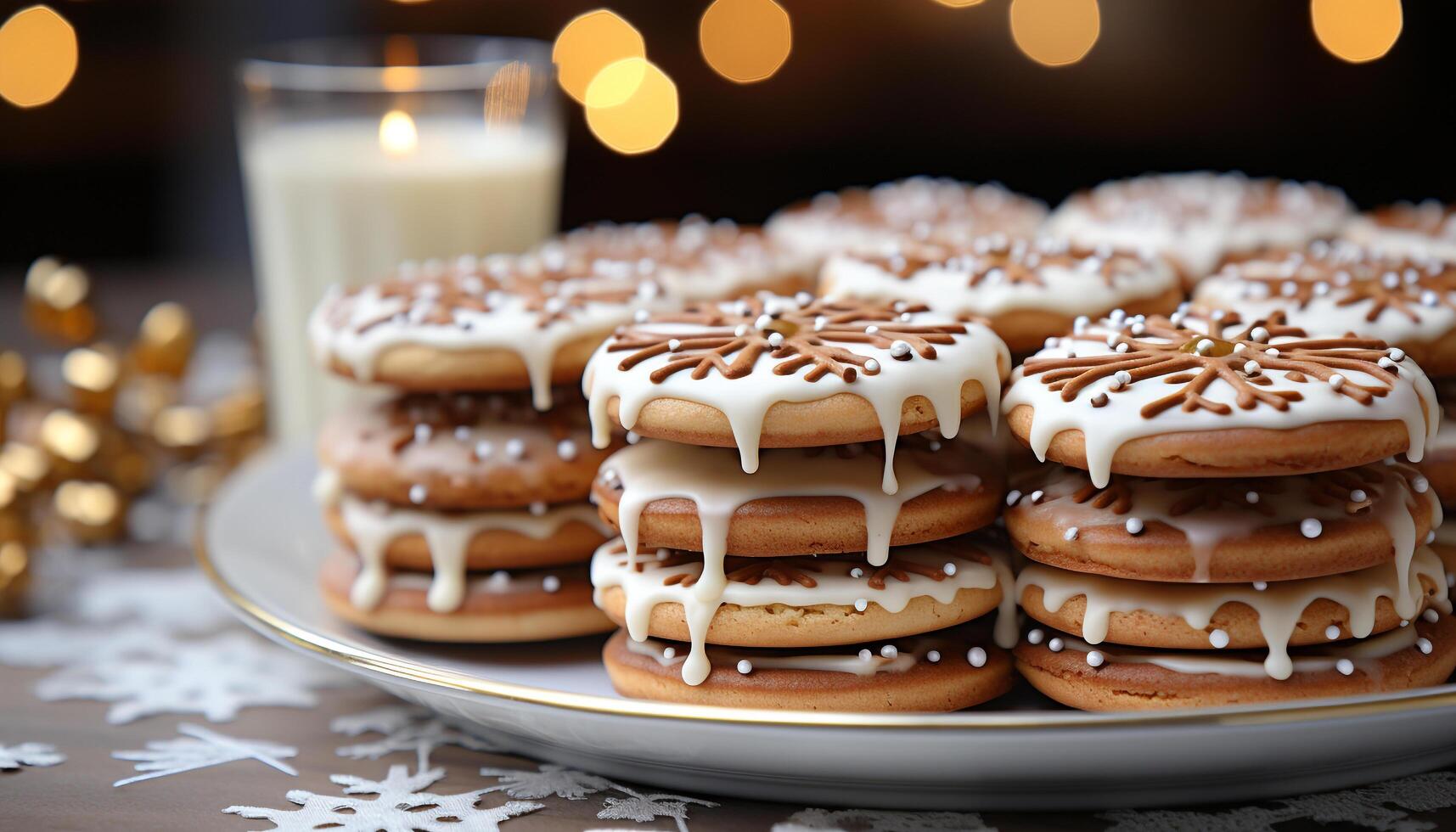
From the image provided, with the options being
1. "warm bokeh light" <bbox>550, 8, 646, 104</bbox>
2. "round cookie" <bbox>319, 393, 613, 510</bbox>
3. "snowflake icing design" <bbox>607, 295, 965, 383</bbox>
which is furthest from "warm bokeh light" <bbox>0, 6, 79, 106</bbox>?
"snowflake icing design" <bbox>607, 295, 965, 383</bbox>

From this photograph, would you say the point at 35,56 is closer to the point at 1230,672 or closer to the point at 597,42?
the point at 597,42

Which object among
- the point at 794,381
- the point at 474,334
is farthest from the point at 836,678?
the point at 474,334

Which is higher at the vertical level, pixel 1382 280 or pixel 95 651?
pixel 1382 280

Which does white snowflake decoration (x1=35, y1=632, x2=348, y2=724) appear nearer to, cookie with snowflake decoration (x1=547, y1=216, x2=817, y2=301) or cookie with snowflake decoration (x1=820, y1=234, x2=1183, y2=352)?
cookie with snowflake decoration (x1=547, y1=216, x2=817, y2=301)

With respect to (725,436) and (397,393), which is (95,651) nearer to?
(397,393)

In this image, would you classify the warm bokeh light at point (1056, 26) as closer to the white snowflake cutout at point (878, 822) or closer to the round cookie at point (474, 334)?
the round cookie at point (474, 334)

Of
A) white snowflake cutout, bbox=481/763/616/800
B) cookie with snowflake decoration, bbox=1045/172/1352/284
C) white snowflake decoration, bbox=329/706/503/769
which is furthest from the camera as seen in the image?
cookie with snowflake decoration, bbox=1045/172/1352/284

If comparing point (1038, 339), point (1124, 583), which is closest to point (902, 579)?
point (1124, 583)
